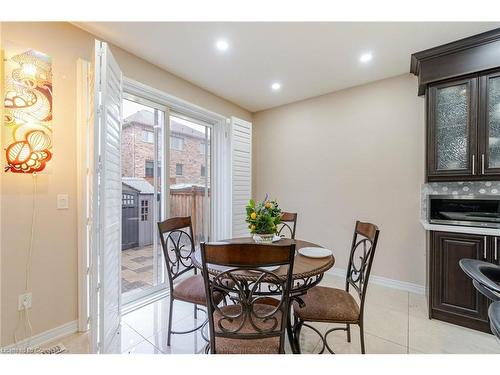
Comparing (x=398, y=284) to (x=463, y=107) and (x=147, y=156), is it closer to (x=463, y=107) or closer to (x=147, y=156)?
(x=463, y=107)

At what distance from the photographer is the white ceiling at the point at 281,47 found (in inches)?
80.2

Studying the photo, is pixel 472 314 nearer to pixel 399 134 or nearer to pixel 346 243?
pixel 346 243

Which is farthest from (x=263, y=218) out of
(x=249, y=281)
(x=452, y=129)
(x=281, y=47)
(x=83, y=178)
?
(x=452, y=129)

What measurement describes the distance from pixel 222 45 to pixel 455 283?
3.08m

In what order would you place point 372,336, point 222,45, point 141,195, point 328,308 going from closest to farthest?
point 328,308 < point 372,336 < point 222,45 < point 141,195

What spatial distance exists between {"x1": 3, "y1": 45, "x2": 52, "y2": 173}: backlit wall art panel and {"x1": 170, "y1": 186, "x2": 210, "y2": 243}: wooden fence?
1416mm

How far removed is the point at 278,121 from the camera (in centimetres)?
398

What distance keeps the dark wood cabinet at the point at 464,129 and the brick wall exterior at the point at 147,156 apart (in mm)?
2784

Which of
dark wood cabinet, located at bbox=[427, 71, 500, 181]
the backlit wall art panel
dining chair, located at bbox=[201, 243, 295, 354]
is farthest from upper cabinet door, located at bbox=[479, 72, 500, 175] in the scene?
the backlit wall art panel

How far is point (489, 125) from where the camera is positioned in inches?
82.9

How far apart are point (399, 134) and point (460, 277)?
1654 mm

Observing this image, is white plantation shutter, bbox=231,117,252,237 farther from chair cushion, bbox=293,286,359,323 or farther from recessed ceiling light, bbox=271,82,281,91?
chair cushion, bbox=293,286,359,323

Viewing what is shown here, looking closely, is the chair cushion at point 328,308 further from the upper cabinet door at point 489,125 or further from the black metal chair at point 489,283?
the upper cabinet door at point 489,125
